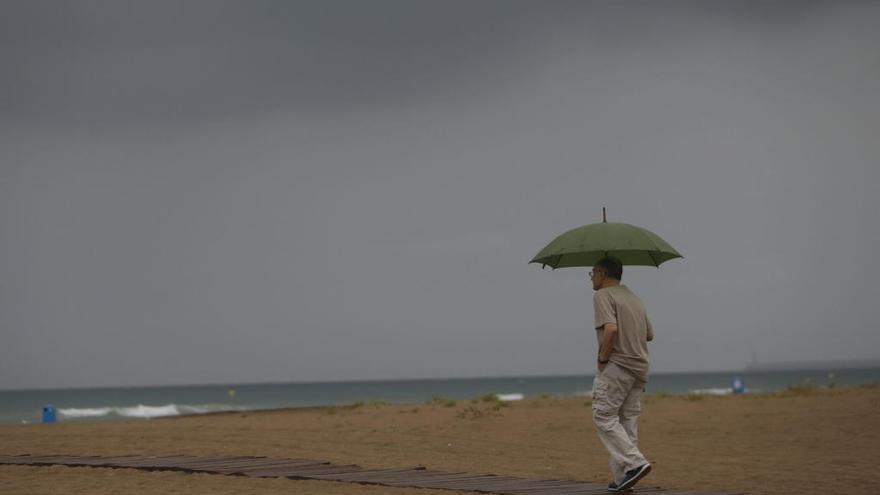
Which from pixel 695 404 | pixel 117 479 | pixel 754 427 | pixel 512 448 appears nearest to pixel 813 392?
pixel 695 404

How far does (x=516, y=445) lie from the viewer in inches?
714


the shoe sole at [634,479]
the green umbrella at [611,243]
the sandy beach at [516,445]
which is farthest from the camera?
the sandy beach at [516,445]

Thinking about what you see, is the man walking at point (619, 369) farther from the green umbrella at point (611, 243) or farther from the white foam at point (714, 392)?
the white foam at point (714, 392)

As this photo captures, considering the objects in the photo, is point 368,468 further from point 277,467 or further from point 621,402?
point 621,402

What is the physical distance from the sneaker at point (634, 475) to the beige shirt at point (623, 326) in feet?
2.69

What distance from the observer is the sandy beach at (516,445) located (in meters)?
12.5

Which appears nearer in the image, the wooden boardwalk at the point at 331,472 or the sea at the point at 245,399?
the wooden boardwalk at the point at 331,472

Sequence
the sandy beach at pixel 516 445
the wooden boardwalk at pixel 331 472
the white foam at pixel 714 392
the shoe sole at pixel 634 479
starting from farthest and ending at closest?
1. the white foam at pixel 714 392
2. the sandy beach at pixel 516 445
3. the wooden boardwalk at pixel 331 472
4. the shoe sole at pixel 634 479

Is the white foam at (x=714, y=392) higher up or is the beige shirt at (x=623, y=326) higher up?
the beige shirt at (x=623, y=326)

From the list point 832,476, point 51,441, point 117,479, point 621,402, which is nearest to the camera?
point 621,402

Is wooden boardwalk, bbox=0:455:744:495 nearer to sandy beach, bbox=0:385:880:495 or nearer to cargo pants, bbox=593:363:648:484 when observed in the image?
sandy beach, bbox=0:385:880:495

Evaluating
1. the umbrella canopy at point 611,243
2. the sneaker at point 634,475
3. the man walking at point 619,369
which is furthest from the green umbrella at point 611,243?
the sneaker at point 634,475

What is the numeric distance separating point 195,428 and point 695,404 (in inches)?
489

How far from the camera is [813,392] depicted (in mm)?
32562
